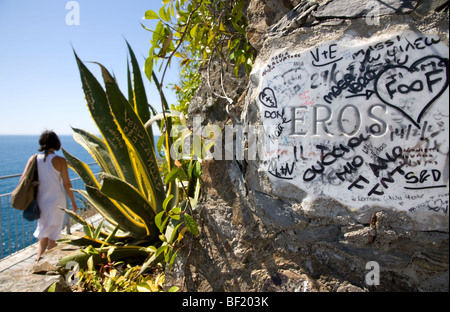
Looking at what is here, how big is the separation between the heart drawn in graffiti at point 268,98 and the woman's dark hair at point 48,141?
103 inches

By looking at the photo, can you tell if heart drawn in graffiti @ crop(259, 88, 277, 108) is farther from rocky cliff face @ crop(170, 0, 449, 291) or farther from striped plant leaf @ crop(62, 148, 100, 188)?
striped plant leaf @ crop(62, 148, 100, 188)

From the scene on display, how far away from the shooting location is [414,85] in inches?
40.1

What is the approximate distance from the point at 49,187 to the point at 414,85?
3246mm

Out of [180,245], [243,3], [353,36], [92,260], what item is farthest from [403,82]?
[92,260]

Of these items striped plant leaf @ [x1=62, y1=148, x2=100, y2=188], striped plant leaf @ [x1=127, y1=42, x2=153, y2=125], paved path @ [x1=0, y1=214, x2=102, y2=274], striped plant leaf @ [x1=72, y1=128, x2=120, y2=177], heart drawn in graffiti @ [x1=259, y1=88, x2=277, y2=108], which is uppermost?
striped plant leaf @ [x1=127, y1=42, x2=153, y2=125]

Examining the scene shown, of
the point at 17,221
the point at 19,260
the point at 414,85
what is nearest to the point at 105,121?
the point at 414,85

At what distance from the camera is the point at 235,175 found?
4.94 feet

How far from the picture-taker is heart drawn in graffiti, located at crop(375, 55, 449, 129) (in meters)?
0.99

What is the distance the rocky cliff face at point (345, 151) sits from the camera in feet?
3.34

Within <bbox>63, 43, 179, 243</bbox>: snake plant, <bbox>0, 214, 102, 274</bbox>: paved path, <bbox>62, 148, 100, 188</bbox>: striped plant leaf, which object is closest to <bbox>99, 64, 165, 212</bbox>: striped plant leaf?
<bbox>63, 43, 179, 243</bbox>: snake plant

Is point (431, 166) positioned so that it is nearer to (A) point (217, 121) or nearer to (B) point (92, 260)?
(A) point (217, 121)

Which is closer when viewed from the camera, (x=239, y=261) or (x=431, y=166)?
(x=431, y=166)

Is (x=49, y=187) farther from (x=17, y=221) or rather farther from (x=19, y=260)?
(x=17, y=221)
